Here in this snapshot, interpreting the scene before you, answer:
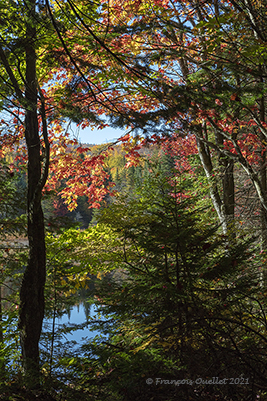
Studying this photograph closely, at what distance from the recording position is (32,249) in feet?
12.5

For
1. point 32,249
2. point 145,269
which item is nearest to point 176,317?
point 145,269

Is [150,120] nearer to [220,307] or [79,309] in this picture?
[220,307]

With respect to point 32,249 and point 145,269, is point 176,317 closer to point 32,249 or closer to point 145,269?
point 145,269

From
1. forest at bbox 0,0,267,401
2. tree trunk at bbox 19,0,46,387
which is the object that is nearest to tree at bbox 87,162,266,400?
forest at bbox 0,0,267,401

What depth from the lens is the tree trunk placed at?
361 cm

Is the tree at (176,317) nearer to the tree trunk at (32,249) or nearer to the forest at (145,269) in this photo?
the forest at (145,269)

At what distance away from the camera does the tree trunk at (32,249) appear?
11.9 ft

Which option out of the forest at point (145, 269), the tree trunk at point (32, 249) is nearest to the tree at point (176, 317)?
the forest at point (145, 269)

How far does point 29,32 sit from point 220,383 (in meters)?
4.44

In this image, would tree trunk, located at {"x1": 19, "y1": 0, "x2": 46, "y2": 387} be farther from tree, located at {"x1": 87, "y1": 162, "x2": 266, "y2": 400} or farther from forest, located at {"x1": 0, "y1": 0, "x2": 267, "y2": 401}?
tree, located at {"x1": 87, "y1": 162, "x2": 266, "y2": 400}

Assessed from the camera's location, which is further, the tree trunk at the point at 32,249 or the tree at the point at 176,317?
the tree trunk at the point at 32,249

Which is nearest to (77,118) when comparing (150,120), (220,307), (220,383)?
(150,120)

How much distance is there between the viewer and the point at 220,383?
1.98m

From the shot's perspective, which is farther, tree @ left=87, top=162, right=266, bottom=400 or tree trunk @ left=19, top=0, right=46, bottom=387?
tree trunk @ left=19, top=0, right=46, bottom=387
